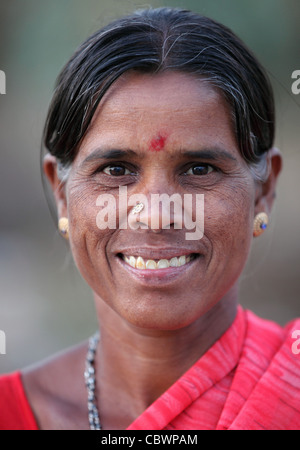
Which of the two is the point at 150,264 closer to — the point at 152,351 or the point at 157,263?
the point at 157,263

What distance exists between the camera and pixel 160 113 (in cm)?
207

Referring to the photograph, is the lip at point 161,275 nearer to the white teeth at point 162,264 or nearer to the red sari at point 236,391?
the white teeth at point 162,264

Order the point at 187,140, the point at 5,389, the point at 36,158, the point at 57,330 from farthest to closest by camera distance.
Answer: the point at 36,158
the point at 57,330
the point at 5,389
the point at 187,140

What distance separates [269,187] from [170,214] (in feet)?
2.27

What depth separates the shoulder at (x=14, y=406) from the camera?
249 centimetres

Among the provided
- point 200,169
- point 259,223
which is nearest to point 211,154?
point 200,169

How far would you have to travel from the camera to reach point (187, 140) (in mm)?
2082

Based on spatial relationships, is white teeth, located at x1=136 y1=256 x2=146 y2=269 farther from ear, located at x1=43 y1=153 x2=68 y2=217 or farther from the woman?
ear, located at x1=43 y1=153 x2=68 y2=217

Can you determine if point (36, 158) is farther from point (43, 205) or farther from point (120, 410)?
point (120, 410)

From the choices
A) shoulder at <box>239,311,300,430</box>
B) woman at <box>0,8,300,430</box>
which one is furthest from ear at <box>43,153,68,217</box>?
shoulder at <box>239,311,300,430</box>

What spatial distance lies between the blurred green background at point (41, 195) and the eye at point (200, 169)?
3595 millimetres

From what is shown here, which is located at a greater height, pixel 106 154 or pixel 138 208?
pixel 106 154
